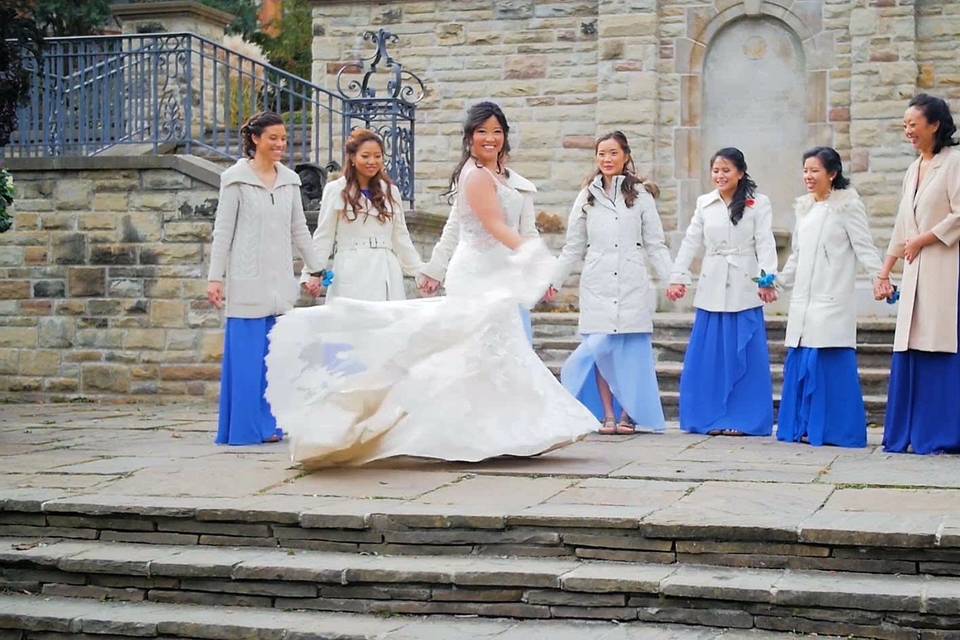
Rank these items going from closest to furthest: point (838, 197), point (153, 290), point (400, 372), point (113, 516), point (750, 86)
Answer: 1. point (113, 516)
2. point (400, 372)
3. point (838, 197)
4. point (153, 290)
5. point (750, 86)

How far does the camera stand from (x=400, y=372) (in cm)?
666

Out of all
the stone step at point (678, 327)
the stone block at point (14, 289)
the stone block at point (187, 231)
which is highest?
the stone block at point (187, 231)

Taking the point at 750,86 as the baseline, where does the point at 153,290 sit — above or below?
below

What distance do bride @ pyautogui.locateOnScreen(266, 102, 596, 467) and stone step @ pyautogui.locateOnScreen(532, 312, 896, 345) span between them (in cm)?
438

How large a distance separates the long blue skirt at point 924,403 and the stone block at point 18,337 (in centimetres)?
700

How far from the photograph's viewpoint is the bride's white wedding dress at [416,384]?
21.7 feet

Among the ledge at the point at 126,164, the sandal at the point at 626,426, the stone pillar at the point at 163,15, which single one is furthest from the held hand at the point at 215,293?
the stone pillar at the point at 163,15

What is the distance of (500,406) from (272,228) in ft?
7.37

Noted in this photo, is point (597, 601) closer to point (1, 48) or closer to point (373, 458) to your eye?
point (373, 458)

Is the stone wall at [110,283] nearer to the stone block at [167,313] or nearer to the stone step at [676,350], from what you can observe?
the stone block at [167,313]

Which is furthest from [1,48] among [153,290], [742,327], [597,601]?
[597,601]

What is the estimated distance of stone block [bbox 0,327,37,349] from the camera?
11.5m

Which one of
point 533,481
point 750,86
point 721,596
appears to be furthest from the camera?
point 750,86

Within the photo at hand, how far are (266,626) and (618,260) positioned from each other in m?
4.24
